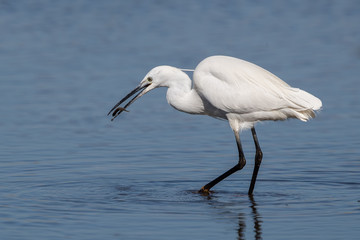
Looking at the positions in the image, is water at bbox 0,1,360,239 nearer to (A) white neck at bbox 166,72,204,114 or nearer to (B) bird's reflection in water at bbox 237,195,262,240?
(B) bird's reflection in water at bbox 237,195,262,240

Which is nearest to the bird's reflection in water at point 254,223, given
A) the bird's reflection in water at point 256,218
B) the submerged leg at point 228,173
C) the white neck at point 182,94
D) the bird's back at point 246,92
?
the bird's reflection in water at point 256,218

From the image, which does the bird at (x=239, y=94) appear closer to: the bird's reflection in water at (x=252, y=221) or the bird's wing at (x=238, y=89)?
the bird's wing at (x=238, y=89)

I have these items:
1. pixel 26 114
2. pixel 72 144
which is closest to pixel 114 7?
pixel 26 114

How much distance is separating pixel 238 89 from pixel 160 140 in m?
2.26

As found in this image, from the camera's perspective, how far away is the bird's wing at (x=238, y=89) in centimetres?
905

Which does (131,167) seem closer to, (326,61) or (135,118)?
(135,118)

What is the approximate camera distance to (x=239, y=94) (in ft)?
29.9

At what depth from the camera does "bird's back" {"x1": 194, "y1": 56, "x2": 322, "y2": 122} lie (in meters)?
9.04

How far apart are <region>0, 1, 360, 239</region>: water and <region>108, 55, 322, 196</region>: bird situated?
2.27 ft

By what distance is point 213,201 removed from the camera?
8.59 metres

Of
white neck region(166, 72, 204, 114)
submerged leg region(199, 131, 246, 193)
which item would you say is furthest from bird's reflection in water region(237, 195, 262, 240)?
white neck region(166, 72, 204, 114)

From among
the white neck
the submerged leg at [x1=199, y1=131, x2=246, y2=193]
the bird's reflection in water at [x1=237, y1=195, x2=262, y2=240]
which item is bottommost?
the bird's reflection in water at [x1=237, y1=195, x2=262, y2=240]

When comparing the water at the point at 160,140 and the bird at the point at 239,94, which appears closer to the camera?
the water at the point at 160,140

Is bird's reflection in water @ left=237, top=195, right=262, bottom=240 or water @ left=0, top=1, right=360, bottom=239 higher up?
water @ left=0, top=1, right=360, bottom=239
